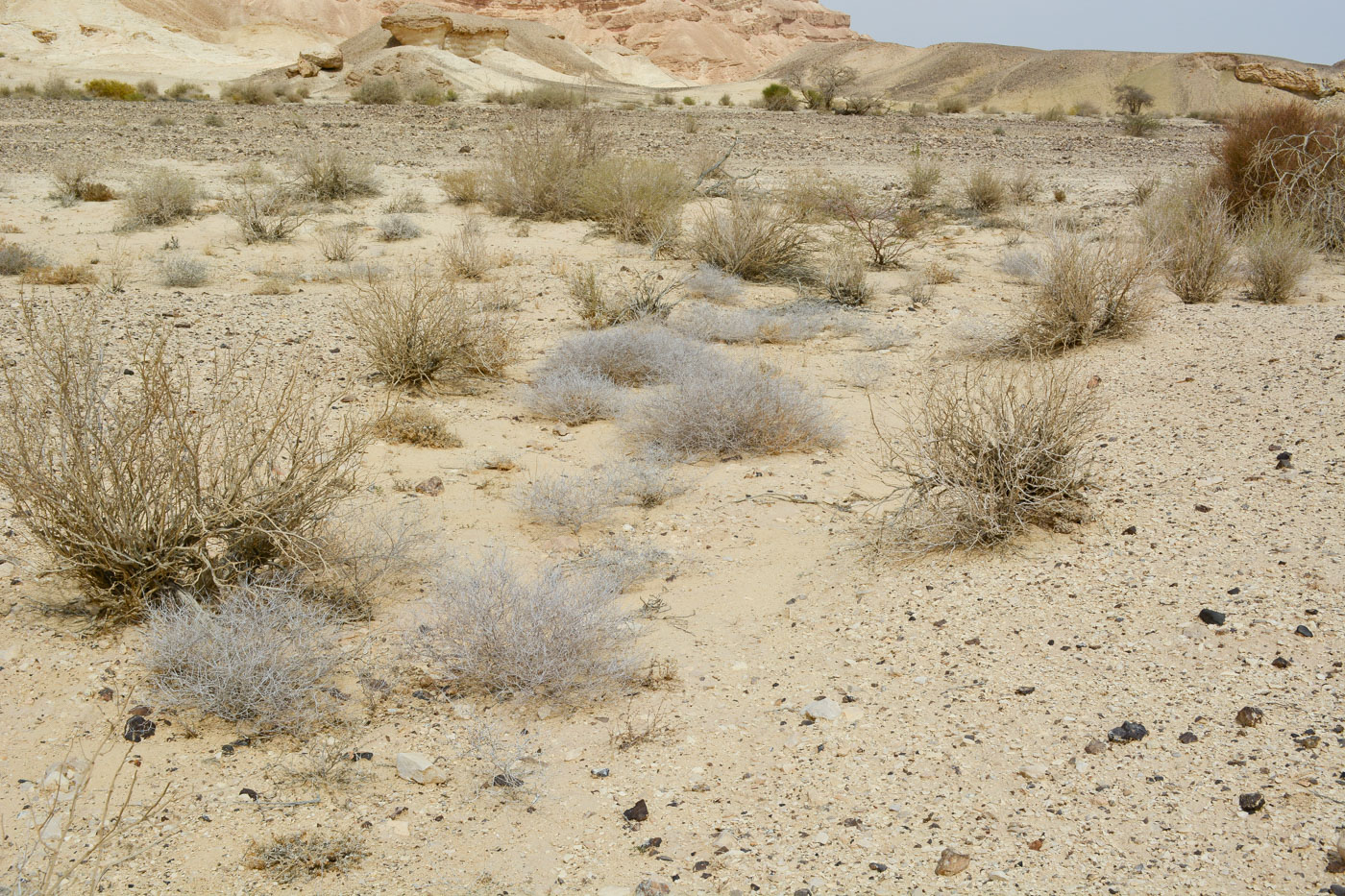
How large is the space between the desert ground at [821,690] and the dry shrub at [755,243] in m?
3.24

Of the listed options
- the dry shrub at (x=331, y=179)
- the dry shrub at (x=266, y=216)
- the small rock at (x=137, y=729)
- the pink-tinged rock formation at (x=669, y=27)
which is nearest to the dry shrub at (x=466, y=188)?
the dry shrub at (x=331, y=179)

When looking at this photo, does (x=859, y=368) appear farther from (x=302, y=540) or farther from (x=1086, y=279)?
(x=302, y=540)

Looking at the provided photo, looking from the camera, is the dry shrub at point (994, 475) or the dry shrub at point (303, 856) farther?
the dry shrub at point (994, 475)

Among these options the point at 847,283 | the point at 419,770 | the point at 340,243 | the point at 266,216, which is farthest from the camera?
the point at 266,216

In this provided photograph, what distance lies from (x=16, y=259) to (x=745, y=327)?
256 inches

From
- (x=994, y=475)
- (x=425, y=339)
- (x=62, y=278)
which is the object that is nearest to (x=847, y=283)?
(x=425, y=339)

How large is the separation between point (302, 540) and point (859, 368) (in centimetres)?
448

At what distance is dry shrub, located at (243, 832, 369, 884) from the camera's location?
2602 millimetres

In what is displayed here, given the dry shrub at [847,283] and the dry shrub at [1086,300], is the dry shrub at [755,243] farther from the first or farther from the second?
the dry shrub at [1086,300]

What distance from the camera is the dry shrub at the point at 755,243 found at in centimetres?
971

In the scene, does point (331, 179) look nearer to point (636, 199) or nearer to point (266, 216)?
point (266, 216)

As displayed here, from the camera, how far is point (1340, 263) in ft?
31.4

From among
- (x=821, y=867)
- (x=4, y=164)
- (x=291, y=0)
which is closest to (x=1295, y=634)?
(x=821, y=867)

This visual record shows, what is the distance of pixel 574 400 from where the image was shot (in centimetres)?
636
